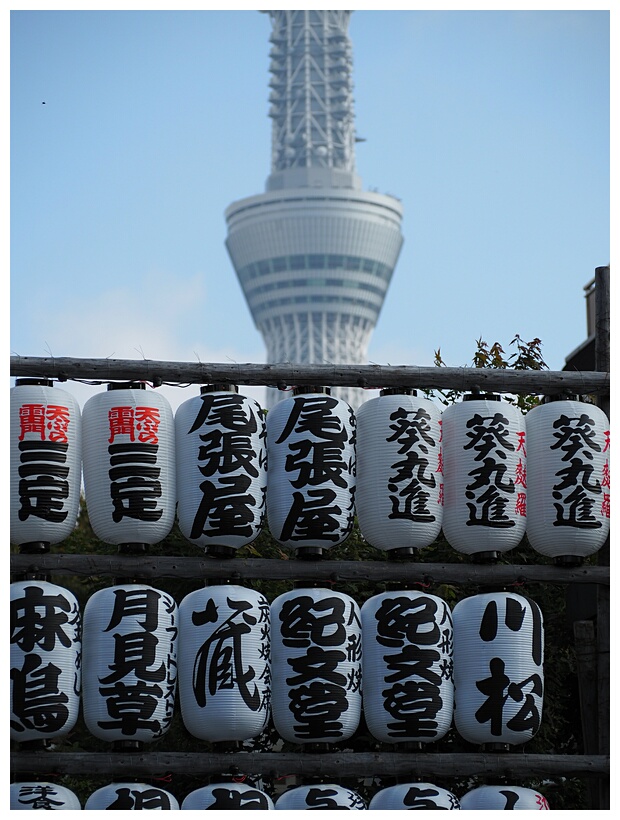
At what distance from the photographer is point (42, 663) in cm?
727

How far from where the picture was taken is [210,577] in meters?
7.81

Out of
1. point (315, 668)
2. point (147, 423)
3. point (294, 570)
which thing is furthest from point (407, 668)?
point (147, 423)

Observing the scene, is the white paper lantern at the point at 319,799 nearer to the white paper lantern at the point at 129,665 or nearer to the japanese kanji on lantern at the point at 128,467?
the white paper lantern at the point at 129,665

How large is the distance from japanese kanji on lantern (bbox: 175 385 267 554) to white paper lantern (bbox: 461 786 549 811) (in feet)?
7.63

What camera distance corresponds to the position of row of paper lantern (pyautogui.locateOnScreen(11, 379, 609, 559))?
7758 mm

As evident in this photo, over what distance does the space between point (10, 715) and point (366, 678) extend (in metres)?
2.37

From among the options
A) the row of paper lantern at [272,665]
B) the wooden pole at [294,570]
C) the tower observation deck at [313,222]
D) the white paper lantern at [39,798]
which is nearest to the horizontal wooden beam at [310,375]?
the wooden pole at [294,570]

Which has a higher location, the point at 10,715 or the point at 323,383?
the point at 323,383


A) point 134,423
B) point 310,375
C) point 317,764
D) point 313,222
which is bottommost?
point 317,764

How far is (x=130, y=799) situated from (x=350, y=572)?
2093 mm

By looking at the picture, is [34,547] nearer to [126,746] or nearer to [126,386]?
[126,386]

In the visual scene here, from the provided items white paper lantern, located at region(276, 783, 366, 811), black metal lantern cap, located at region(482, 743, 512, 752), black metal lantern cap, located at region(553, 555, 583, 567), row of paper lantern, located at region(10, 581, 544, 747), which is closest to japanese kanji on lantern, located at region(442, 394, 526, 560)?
black metal lantern cap, located at region(553, 555, 583, 567)

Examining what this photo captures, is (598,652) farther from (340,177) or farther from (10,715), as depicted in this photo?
(340,177)
